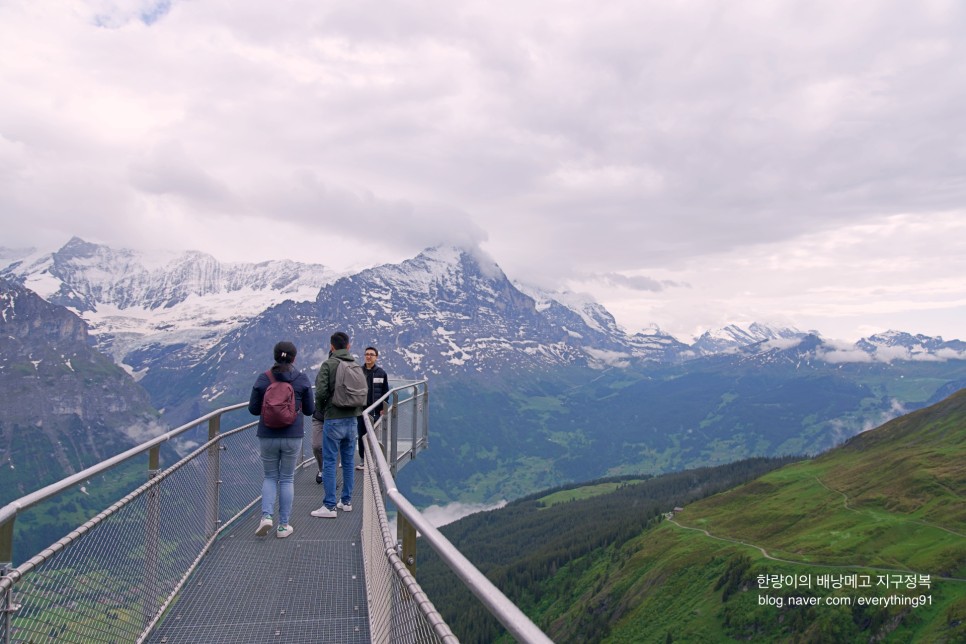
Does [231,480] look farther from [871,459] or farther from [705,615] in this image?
[871,459]

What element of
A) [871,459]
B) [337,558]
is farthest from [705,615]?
[337,558]

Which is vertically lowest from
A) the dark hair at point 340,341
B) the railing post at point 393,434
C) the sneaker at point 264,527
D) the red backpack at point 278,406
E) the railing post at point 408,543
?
the sneaker at point 264,527

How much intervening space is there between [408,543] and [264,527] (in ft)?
20.5

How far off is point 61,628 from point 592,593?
5193 inches

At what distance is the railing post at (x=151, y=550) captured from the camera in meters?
7.44

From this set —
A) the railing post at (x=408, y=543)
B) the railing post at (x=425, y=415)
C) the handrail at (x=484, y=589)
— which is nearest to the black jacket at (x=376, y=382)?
the railing post at (x=425, y=415)

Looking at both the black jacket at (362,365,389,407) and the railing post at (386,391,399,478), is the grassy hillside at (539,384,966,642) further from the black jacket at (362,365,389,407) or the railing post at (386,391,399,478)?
the black jacket at (362,365,389,407)

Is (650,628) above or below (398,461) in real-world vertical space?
below

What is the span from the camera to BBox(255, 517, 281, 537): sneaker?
10.2 meters

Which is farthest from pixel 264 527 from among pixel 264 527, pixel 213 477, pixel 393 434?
pixel 393 434

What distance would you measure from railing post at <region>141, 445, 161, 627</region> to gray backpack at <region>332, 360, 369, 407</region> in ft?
9.76

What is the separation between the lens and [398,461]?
17672 mm

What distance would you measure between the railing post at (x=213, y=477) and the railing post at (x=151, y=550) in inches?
88.1

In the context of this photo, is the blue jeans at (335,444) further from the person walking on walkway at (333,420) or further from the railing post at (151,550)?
the railing post at (151,550)
